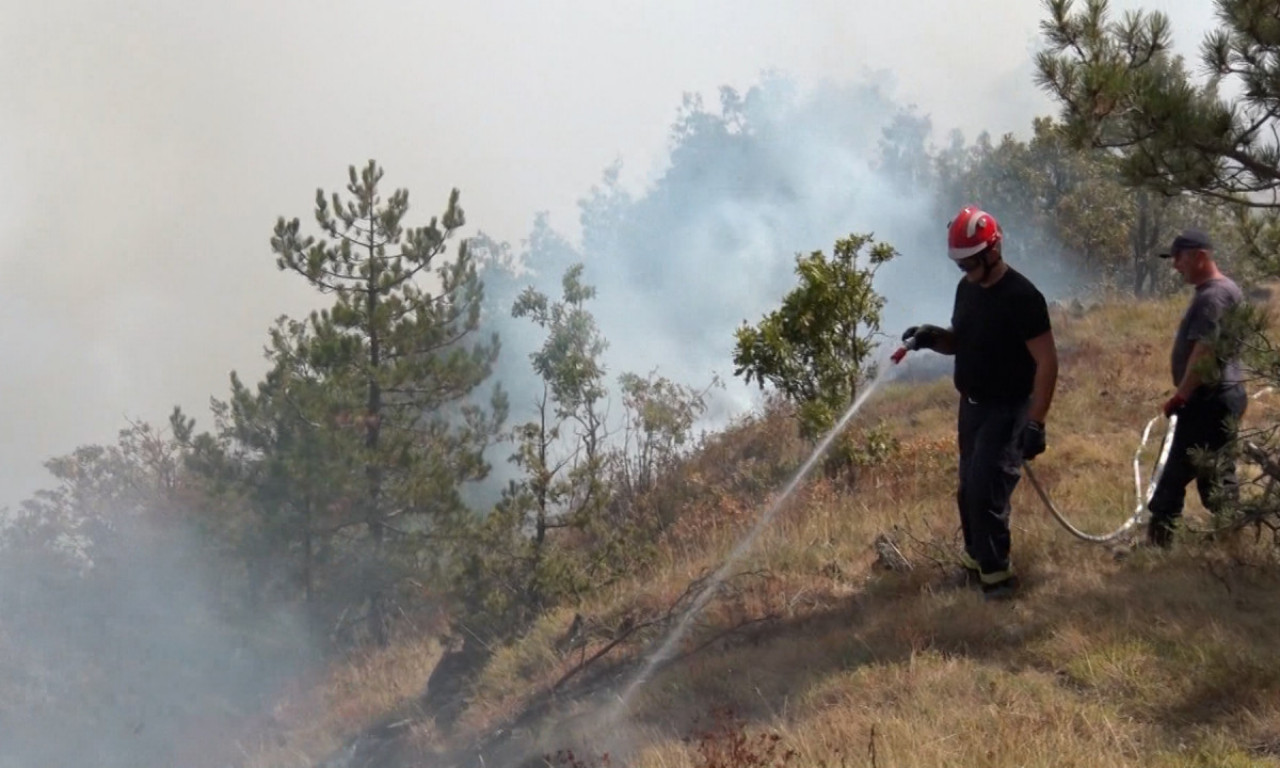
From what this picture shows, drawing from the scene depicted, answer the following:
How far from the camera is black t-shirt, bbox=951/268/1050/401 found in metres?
5.48

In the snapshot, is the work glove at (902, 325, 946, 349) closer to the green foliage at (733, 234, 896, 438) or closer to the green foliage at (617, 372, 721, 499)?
the green foliage at (733, 234, 896, 438)

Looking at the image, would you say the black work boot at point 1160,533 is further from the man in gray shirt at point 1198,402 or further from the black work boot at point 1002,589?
the black work boot at point 1002,589

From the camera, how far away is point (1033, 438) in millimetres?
5363

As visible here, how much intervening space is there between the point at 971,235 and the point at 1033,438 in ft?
3.19

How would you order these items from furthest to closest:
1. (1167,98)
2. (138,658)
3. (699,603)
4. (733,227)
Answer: (733,227) → (138,658) → (699,603) → (1167,98)

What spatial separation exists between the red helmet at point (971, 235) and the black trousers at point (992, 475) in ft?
2.49

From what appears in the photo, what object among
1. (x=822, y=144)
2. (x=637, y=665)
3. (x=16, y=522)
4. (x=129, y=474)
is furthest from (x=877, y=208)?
(x=637, y=665)

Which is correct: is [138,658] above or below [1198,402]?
above

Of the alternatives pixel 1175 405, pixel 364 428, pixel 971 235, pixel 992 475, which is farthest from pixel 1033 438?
pixel 364 428

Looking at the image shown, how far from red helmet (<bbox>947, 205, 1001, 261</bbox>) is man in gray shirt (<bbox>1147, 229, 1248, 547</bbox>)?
1.06m

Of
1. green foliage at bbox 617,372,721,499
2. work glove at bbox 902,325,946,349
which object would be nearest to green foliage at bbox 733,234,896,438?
work glove at bbox 902,325,946,349

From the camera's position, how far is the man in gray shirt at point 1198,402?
5500 mm

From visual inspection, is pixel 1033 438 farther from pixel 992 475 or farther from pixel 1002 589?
pixel 1002 589

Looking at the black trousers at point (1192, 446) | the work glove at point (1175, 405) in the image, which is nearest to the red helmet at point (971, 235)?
the work glove at point (1175, 405)
